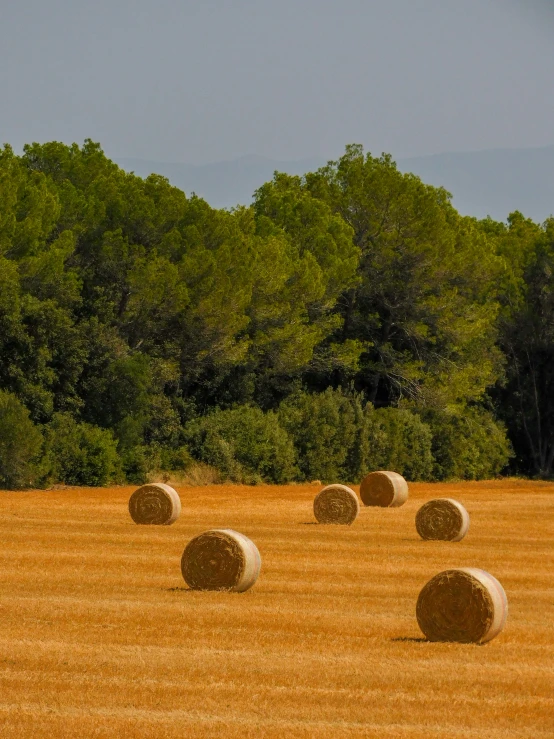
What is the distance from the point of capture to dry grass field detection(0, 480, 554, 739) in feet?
32.1

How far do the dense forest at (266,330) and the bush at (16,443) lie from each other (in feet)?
0.19

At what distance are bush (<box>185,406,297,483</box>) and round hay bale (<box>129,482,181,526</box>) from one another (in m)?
16.1

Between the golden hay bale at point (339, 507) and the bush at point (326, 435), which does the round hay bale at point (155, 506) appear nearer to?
the golden hay bale at point (339, 507)

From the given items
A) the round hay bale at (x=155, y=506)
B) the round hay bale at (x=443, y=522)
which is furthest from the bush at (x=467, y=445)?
the round hay bale at (x=443, y=522)

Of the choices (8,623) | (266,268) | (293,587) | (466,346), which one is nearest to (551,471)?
(466,346)

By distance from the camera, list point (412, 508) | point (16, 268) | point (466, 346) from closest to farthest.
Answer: point (412, 508), point (16, 268), point (466, 346)

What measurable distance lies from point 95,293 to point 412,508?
13.8 metres

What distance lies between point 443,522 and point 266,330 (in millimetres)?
23027

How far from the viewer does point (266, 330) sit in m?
48.6

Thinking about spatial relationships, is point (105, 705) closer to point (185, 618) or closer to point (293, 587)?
point (185, 618)

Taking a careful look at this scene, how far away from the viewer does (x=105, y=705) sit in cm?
1011

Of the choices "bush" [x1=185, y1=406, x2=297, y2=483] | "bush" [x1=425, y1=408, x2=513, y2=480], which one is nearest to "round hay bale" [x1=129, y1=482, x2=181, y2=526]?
"bush" [x1=185, y1=406, x2=297, y2=483]

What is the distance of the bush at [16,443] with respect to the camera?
3728cm

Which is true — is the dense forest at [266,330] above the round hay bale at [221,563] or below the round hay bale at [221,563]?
above
